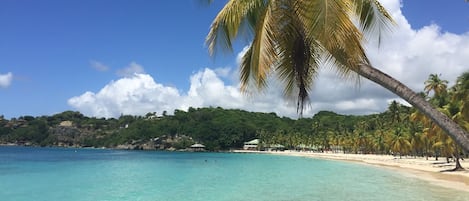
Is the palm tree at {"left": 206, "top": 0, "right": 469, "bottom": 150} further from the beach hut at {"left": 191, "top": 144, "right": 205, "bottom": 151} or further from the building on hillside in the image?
the building on hillside

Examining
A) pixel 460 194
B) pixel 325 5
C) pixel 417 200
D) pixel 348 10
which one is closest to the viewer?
pixel 325 5

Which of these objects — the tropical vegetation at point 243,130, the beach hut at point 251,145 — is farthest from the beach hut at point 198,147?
the beach hut at point 251,145

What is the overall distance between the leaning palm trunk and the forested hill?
95.5 metres

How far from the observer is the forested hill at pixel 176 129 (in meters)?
122

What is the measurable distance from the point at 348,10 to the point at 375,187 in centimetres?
2480

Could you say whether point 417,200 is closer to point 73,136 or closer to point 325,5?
point 325,5

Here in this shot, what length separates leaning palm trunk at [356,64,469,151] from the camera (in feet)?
12.0

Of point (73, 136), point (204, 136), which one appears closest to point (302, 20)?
point (204, 136)

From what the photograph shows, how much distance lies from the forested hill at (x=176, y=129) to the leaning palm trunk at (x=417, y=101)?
3762 inches

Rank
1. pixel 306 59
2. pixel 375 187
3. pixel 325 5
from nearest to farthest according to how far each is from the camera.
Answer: pixel 325 5
pixel 306 59
pixel 375 187

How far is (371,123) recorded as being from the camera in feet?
316

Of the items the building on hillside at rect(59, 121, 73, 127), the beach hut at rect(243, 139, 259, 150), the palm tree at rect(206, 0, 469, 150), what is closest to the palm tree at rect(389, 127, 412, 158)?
the palm tree at rect(206, 0, 469, 150)

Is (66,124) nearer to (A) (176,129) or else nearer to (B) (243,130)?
(A) (176,129)

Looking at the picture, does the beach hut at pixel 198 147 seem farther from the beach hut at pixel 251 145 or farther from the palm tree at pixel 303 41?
the palm tree at pixel 303 41
